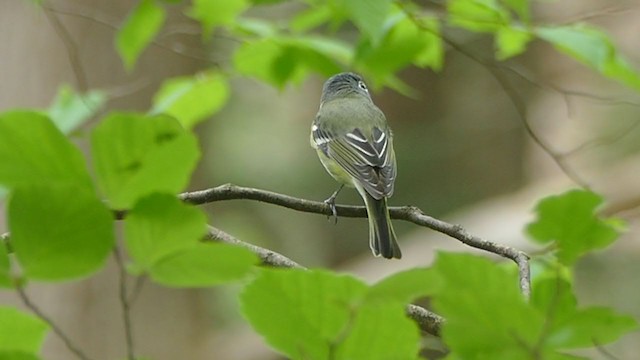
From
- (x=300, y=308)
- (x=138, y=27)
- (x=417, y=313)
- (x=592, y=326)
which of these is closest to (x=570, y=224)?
(x=592, y=326)

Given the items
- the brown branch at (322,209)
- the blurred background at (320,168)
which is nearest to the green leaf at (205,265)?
the brown branch at (322,209)

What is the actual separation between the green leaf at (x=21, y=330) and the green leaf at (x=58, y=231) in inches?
2.3

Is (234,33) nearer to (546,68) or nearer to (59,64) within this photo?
(59,64)

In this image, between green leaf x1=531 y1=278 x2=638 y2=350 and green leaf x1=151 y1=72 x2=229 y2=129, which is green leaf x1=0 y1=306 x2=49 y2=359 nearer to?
green leaf x1=531 y1=278 x2=638 y2=350

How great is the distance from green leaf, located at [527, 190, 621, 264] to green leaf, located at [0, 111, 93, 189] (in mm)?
270

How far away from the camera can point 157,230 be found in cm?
55

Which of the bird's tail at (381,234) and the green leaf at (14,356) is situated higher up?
the bird's tail at (381,234)

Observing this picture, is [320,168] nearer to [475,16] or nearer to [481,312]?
[475,16]

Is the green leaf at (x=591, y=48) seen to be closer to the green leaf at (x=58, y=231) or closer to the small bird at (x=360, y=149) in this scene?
the small bird at (x=360, y=149)

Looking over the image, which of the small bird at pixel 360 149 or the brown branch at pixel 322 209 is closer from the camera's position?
the brown branch at pixel 322 209

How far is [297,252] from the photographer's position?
22.8 ft

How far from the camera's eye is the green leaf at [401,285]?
1.68ft

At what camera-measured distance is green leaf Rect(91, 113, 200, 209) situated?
561mm

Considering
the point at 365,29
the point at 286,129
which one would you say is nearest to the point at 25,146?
the point at 365,29
